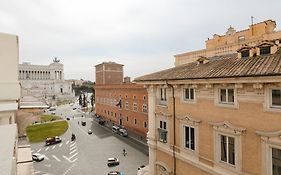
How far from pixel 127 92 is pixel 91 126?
17417 millimetres

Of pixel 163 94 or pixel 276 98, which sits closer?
pixel 276 98

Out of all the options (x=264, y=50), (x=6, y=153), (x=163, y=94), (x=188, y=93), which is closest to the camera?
(x=6, y=153)

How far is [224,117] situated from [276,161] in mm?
2875

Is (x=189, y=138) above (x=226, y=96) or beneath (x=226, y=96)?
beneath

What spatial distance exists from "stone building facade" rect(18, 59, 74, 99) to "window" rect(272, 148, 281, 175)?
484 feet

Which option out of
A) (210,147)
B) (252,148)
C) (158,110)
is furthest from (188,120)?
(252,148)

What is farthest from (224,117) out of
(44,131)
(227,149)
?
(44,131)

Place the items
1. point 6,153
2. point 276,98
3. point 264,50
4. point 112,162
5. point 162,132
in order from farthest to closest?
point 112,162, point 162,132, point 264,50, point 276,98, point 6,153

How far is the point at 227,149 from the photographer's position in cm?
1104

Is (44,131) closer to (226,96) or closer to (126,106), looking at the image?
(126,106)

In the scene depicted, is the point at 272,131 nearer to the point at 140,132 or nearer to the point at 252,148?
the point at 252,148

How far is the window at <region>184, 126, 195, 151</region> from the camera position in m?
13.1

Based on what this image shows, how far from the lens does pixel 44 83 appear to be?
155 m

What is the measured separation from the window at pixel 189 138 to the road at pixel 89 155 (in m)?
18.2
